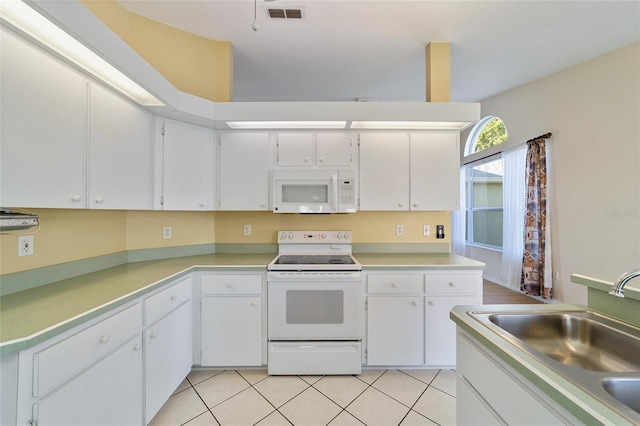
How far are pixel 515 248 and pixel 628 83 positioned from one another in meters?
2.36

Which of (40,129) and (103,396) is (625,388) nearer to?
(103,396)

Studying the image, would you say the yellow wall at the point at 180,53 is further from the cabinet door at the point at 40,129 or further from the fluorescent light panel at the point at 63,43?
the cabinet door at the point at 40,129

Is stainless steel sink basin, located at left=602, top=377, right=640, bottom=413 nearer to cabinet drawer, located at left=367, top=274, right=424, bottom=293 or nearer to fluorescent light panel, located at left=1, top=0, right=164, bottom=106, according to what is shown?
cabinet drawer, located at left=367, top=274, right=424, bottom=293

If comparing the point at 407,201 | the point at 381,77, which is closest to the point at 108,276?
the point at 407,201

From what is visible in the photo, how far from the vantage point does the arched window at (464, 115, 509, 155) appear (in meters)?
4.33

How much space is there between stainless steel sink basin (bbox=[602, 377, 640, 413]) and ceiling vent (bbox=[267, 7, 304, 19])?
105 inches

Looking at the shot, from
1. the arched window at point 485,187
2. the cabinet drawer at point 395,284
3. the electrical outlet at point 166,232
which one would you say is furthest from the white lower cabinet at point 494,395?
the arched window at point 485,187

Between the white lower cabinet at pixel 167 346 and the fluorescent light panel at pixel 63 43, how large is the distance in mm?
1408

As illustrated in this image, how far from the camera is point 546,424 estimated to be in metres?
0.70

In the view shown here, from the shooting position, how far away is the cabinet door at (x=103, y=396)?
978mm

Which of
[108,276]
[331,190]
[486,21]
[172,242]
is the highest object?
[486,21]

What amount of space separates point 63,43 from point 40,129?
1.49ft

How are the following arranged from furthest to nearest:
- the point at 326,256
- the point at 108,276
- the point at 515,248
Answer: the point at 515,248
the point at 326,256
the point at 108,276

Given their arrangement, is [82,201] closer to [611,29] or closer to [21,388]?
[21,388]
